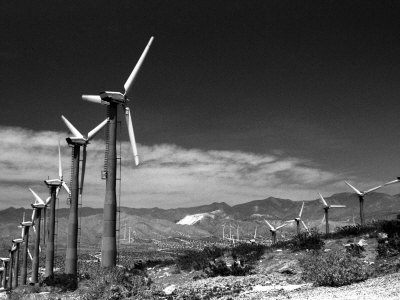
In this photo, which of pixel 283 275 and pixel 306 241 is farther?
pixel 306 241

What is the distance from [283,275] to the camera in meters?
28.5

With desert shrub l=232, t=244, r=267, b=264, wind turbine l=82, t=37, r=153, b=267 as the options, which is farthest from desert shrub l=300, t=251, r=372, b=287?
wind turbine l=82, t=37, r=153, b=267

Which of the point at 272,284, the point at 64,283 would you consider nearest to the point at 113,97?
the point at 64,283

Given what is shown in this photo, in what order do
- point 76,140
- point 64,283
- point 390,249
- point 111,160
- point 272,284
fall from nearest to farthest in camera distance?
point 272,284 < point 390,249 < point 111,160 < point 64,283 < point 76,140

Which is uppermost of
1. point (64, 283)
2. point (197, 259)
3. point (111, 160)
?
point (111, 160)

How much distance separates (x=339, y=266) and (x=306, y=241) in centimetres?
1680

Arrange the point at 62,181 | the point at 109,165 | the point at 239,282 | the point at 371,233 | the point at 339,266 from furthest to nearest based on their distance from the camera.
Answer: the point at 62,181 → the point at 371,233 → the point at 109,165 → the point at 239,282 → the point at 339,266

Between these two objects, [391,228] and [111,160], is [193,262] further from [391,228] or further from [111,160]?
[391,228]

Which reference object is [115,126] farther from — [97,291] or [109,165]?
[97,291]

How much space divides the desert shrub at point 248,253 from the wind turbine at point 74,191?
1636 cm

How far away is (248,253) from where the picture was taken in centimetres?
3956

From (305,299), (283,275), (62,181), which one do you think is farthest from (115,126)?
(62,181)

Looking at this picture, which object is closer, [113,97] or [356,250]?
[356,250]

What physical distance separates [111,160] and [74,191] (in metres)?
14.9
